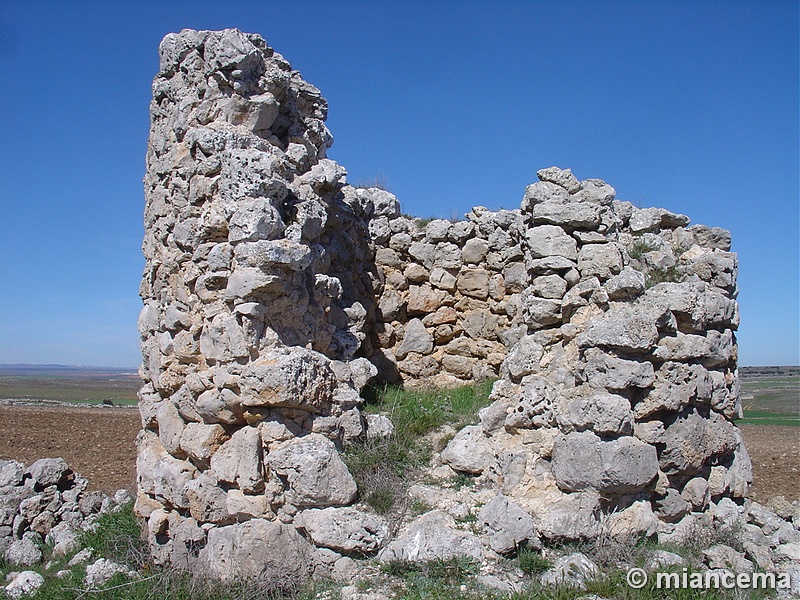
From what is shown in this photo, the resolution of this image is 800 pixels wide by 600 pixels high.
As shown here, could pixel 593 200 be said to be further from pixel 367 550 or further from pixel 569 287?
pixel 367 550

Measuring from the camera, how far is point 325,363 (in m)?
5.20

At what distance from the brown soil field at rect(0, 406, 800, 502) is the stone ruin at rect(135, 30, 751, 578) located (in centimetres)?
356

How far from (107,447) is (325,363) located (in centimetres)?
1065

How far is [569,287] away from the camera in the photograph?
566cm

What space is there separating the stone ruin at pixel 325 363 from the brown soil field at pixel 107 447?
356 centimetres

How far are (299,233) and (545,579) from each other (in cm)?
329

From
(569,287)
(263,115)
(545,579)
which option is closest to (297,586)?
(545,579)

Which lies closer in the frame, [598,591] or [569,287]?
[598,591]

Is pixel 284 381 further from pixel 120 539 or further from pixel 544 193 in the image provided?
pixel 544 193

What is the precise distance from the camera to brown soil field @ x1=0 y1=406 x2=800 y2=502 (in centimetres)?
979

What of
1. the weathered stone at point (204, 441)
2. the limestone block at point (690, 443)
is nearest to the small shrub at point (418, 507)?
the weathered stone at point (204, 441)

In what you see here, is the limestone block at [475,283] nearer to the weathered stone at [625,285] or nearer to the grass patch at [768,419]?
the weathered stone at [625,285]

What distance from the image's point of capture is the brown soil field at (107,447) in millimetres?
9789

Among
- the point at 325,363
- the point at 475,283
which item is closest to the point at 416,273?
the point at 475,283
